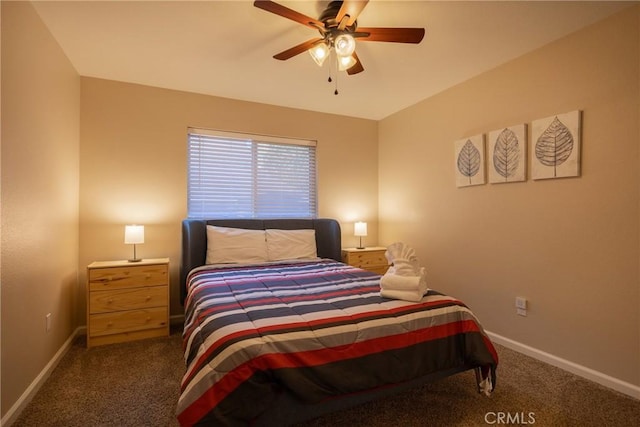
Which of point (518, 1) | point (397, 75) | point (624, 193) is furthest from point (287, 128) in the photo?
point (624, 193)

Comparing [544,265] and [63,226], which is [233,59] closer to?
[63,226]

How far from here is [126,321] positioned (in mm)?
2635

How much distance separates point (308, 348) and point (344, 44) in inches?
68.4

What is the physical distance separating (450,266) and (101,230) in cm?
358

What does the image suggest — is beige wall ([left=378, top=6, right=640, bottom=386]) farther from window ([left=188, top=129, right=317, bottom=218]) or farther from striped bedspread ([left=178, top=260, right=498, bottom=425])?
window ([left=188, top=129, right=317, bottom=218])

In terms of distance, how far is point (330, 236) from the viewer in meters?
3.63

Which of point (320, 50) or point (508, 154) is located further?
point (508, 154)

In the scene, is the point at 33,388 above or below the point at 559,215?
below

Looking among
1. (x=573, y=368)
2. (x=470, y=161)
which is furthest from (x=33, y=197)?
(x=573, y=368)

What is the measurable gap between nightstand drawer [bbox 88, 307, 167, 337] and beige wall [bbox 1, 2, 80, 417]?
23cm

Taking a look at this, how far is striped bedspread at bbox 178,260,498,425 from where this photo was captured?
122cm

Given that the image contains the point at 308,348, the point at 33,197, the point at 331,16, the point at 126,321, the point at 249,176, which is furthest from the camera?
the point at 249,176

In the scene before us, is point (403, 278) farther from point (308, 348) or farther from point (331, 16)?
point (331, 16)

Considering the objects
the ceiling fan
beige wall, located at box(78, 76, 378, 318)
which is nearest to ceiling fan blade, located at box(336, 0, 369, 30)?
the ceiling fan
